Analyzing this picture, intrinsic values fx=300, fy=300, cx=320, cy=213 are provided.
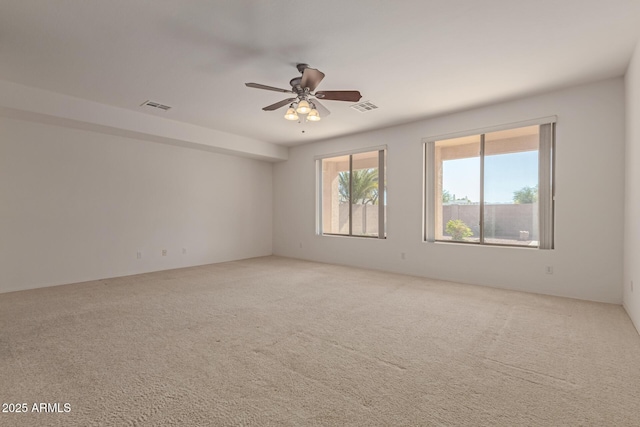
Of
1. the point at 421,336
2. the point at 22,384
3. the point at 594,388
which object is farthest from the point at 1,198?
the point at 594,388

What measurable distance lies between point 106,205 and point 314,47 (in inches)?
184

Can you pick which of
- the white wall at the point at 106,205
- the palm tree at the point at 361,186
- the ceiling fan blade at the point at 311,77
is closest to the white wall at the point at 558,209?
the palm tree at the point at 361,186

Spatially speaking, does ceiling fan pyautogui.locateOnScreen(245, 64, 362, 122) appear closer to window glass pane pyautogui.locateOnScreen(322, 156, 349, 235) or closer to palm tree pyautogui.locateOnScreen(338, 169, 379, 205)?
palm tree pyautogui.locateOnScreen(338, 169, 379, 205)

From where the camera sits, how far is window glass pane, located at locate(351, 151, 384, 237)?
21.2 ft

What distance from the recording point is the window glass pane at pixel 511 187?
4637 mm

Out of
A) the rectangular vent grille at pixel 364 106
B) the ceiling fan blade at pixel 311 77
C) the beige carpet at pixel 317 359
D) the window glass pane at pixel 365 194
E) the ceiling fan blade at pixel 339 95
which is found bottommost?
the beige carpet at pixel 317 359

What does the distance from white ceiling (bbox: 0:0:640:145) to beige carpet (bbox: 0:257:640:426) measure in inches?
112

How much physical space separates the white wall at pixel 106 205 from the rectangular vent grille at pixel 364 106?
3.66m

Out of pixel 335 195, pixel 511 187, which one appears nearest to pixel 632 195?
pixel 511 187

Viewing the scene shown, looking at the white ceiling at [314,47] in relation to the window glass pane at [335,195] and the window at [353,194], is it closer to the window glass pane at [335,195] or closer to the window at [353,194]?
the window at [353,194]

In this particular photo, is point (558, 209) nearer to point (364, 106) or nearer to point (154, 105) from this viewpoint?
point (364, 106)

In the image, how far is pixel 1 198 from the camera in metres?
4.38

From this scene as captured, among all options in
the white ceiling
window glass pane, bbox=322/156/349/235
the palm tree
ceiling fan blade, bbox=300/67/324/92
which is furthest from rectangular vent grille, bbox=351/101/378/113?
window glass pane, bbox=322/156/349/235

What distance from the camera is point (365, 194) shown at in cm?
673
